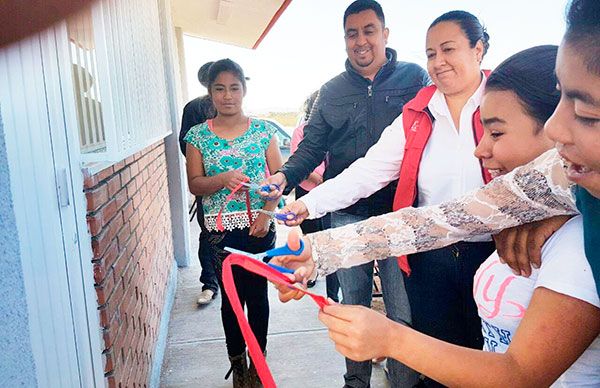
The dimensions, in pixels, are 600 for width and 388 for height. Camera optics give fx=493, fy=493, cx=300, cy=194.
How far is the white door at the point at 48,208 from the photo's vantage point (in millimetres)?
1285

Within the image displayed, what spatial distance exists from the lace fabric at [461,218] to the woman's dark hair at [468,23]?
1061 millimetres

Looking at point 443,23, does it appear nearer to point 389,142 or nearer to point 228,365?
point 389,142

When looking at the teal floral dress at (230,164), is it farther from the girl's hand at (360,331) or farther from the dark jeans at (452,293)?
the girl's hand at (360,331)

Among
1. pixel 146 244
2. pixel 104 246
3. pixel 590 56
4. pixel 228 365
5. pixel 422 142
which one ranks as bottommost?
pixel 228 365

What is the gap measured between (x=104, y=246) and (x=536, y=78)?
1.64m

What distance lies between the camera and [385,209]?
2697 mm

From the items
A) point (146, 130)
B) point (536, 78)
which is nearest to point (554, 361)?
point (536, 78)

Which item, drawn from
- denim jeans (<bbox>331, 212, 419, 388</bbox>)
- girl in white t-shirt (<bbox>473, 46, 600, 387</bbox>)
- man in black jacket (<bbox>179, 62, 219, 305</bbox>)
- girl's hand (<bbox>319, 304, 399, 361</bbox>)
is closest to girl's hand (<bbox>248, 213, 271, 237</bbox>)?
denim jeans (<bbox>331, 212, 419, 388</bbox>)

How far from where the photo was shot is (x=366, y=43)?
2709 millimetres

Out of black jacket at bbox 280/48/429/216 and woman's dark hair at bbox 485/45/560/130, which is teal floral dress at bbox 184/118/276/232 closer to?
black jacket at bbox 280/48/429/216

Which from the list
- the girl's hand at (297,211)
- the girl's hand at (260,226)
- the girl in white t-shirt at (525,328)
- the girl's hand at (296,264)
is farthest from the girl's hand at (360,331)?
the girl's hand at (260,226)

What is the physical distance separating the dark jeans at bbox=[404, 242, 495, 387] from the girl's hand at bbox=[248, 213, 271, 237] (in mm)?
1034

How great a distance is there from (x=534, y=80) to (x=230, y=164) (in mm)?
1869

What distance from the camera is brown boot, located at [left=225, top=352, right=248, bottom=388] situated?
302cm
